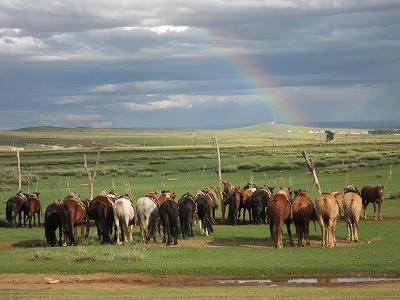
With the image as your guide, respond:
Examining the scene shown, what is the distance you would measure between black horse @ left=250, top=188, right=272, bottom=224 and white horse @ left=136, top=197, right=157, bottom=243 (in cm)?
694

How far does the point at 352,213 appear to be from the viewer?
26.5 metres

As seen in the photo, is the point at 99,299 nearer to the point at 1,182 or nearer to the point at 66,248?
the point at 66,248

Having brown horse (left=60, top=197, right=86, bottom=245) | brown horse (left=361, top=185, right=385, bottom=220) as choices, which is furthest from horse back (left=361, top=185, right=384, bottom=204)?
brown horse (left=60, top=197, right=86, bottom=245)

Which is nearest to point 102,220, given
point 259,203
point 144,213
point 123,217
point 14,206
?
point 123,217

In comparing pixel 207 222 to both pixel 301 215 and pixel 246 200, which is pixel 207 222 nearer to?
pixel 246 200

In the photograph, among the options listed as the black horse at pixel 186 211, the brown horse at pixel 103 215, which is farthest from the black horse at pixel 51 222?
the black horse at pixel 186 211

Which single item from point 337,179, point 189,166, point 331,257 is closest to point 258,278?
point 331,257

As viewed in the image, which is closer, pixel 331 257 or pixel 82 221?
pixel 331 257

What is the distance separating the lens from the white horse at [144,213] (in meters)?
27.9

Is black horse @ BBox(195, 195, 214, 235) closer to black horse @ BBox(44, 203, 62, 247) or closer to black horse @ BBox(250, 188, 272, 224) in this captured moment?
black horse @ BBox(250, 188, 272, 224)

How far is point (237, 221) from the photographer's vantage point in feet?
114

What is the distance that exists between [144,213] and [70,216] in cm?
274

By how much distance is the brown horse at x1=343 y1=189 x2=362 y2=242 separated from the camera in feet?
87.3

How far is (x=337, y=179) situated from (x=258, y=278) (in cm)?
3723
